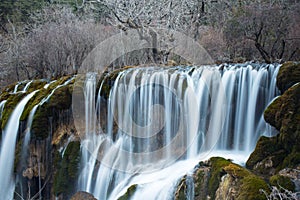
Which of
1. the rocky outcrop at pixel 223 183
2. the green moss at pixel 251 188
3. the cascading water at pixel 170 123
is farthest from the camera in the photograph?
the cascading water at pixel 170 123

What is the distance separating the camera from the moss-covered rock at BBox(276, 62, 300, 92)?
381 inches

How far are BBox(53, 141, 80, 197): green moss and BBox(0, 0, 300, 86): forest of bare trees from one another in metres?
8.70

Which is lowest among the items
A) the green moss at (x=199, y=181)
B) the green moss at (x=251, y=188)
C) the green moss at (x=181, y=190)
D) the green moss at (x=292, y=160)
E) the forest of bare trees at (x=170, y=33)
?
the green moss at (x=181, y=190)

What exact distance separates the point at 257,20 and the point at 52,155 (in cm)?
1037

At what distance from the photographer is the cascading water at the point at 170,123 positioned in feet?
33.9

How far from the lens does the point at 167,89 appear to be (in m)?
11.6

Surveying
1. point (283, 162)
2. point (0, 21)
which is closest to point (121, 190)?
point (283, 162)

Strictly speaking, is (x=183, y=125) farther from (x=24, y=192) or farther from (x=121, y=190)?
(x=24, y=192)

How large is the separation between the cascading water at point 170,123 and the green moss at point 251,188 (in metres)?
2.39

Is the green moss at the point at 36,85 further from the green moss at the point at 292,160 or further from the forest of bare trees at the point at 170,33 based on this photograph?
the green moss at the point at 292,160

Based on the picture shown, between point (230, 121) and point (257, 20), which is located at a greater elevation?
point (257, 20)

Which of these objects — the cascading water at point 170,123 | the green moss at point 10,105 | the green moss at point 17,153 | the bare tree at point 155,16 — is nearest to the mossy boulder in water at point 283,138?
the cascading water at point 170,123

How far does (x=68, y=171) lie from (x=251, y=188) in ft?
20.1

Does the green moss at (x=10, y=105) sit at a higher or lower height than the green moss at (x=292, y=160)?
A: higher
